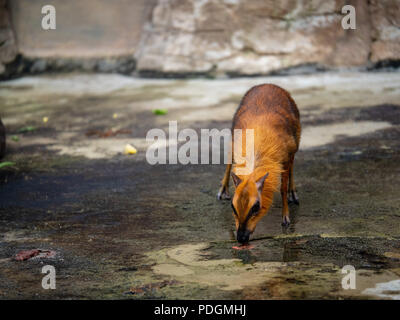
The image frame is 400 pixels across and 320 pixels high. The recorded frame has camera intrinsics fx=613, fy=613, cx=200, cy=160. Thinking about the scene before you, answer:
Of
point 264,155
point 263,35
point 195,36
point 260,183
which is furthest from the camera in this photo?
point 195,36

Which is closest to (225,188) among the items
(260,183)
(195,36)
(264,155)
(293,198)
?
(293,198)

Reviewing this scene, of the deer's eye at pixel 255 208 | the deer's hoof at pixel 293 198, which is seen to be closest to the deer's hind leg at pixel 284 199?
the deer's hoof at pixel 293 198

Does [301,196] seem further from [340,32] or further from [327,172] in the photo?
[340,32]

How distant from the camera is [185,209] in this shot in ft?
17.8

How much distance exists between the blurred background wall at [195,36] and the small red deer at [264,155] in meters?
5.83

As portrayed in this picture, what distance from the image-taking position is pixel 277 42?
11180mm

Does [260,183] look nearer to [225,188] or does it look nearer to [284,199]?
[284,199]

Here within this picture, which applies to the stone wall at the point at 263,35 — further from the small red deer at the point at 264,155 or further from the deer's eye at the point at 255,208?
the deer's eye at the point at 255,208

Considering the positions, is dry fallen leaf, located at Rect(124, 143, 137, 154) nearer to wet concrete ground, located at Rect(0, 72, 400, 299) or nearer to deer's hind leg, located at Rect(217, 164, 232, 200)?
wet concrete ground, located at Rect(0, 72, 400, 299)

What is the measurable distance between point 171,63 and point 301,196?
645 centimetres

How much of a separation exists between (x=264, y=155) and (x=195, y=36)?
7179mm

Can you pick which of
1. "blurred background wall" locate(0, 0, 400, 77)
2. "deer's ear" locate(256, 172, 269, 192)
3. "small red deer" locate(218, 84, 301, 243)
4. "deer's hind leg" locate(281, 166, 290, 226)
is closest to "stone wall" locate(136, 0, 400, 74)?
"blurred background wall" locate(0, 0, 400, 77)

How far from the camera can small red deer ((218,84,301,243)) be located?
13.8ft
